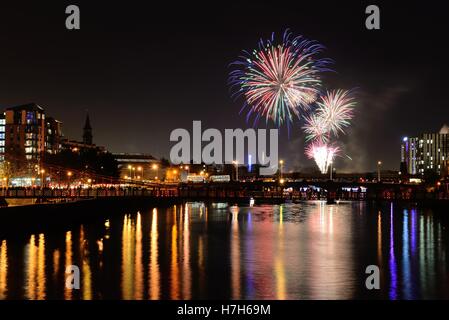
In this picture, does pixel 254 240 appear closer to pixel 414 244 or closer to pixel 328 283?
pixel 414 244

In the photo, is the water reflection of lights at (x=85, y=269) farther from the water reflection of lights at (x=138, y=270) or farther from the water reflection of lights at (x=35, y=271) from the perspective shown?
the water reflection of lights at (x=138, y=270)

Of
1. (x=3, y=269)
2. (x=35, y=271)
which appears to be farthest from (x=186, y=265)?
(x=3, y=269)

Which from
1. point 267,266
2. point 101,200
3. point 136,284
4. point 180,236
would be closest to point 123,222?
point 101,200

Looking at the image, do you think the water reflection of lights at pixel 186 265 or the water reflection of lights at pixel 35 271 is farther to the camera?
the water reflection of lights at pixel 186 265

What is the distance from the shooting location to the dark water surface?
27.6 m

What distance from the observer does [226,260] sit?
3797cm

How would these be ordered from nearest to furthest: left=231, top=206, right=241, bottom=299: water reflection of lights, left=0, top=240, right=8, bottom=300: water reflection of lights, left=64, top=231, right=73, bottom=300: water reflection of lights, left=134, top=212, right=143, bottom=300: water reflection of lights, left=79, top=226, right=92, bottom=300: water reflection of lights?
left=64, top=231, right=73, bottom=300: water reflection of lights
left=134, top=212, right=143, bottom=300: water reflection of lights
left=79, top=226, right=92, bottom=300: water reflection of lights
left=0, top=240, right=8, bottom=300: water reflection of lights
left=231, top=206, right=241, bottom=299: water reflection of lights

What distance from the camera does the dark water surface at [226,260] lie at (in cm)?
2762

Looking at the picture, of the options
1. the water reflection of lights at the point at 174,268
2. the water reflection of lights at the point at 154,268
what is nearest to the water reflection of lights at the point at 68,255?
the water reflection of lights at the point at 154,268

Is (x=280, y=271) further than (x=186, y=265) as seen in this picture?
No

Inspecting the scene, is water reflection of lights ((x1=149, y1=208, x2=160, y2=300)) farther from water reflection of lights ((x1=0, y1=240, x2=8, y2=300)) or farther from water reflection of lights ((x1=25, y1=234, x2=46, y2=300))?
water reflection of lights ((x1=0, y1=240, x2=8, y2=300))

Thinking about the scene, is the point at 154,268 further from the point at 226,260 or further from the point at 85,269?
the point at 226,260

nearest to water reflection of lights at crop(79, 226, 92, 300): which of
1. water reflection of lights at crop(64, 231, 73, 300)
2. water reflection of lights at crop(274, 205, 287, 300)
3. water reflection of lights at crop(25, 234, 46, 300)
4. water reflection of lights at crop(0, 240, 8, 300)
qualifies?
water reflection of lights at crop(64, 231, 73, 300)

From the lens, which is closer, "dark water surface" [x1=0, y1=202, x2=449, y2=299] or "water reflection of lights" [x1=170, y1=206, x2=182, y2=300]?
"water reflection of lights" [x1=170, y1=206, x2=182, y2=300]
